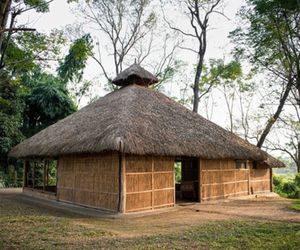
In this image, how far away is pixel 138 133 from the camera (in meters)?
10.2

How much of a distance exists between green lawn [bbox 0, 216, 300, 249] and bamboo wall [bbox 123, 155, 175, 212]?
2155mm

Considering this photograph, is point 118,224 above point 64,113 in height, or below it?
below

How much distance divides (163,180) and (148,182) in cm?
74

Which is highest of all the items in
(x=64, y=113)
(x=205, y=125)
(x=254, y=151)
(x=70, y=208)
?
(x=64, y=113)

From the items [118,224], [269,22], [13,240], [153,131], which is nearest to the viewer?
[13,240]

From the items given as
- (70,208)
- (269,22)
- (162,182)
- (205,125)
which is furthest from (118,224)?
(269,22)

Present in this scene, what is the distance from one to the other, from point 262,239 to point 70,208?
7156 millimetres

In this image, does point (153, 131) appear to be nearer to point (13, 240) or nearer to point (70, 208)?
point (70, 208)

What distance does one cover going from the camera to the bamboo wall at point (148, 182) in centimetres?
1005

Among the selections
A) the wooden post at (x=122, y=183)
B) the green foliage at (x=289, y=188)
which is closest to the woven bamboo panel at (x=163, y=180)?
the wooden post at (x=122, y=183)

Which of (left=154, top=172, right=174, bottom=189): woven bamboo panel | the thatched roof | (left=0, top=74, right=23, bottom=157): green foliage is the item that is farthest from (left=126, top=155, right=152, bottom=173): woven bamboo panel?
(left=0, top=74, right=23, bottom=157): green foliage

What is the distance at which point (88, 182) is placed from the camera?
11312 mm

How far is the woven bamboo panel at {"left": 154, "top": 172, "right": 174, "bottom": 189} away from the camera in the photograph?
10.9 metres

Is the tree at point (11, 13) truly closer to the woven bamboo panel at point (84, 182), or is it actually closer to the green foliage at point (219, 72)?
the woven bamboo panel at point (84, 182)
